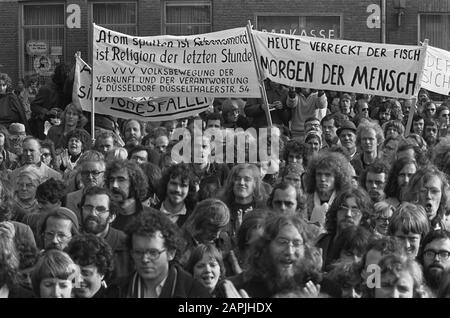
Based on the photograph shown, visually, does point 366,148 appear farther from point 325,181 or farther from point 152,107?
point 152,107

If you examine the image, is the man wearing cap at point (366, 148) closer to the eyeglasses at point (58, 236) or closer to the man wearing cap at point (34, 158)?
the man wearing cap at point (34, 158)

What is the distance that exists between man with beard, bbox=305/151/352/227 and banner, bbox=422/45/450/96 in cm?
472

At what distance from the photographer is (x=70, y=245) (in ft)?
21.9

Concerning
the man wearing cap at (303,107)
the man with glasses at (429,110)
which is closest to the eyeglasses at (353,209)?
the man wearing cap at (303,107)

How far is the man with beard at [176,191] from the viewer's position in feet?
28.7

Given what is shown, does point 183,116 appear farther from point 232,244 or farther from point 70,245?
point 70,245

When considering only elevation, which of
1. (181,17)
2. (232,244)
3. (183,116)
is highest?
(181,17)

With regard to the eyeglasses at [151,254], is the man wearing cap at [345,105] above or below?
above

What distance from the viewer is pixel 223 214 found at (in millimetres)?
7891

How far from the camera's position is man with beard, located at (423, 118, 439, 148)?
1310cm

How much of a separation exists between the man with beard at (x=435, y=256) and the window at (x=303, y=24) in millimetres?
17180

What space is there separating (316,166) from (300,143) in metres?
1.45

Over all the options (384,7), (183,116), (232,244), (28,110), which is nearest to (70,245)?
(232,244)

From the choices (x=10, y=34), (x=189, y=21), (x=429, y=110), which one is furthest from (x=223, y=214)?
(x=10, y=34)
